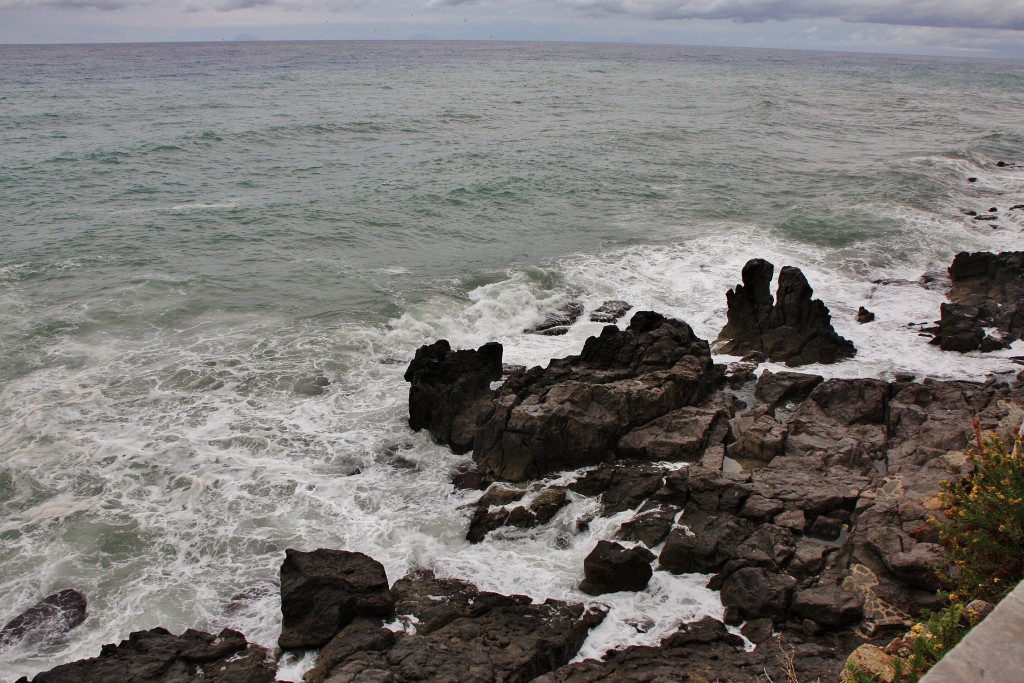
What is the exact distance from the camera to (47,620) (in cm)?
1316

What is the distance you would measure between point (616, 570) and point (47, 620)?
10.2 m

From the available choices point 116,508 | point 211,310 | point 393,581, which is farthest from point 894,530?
point 211,310

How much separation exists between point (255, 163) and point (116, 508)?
3562 centimetres

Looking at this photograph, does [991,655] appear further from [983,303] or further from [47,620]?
[983,303]

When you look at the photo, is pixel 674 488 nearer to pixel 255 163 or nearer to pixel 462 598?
pixel 462 598

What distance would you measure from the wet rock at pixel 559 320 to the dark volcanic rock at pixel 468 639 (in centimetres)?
1166

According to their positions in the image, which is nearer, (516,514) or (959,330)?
(516,514)

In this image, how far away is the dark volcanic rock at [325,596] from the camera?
1247cm

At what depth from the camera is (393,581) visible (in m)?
13.9

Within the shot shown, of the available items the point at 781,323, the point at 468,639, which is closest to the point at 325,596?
the point at 468,639

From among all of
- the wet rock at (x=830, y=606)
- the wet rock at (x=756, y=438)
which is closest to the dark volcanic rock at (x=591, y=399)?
the wet rock at (x=756, y=438)

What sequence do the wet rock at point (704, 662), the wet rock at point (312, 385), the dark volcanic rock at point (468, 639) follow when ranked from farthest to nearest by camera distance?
the wet rock at point (312, 385)
the dark volcanic rock at point (468, 639)
the wet rock at point (704, 662)

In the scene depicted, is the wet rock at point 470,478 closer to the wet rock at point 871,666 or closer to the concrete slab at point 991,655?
the wet rock at point 871,666

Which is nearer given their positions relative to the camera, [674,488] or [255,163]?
[674,488]
